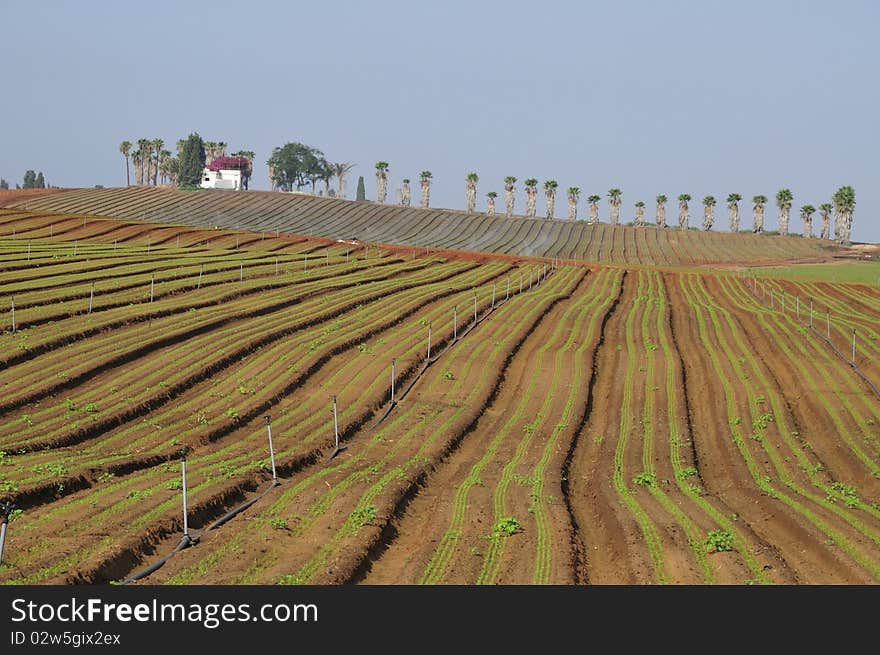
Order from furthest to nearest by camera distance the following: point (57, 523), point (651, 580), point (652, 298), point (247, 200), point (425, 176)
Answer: point (425, 176), point (247, 200), point (652, 298), point (57, 523), point (651, 580)

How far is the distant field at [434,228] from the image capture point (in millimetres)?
123000

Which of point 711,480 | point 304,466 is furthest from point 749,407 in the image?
point 304,466

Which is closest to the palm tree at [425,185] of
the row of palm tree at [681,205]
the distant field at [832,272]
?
the row of palm tree at [681,205]

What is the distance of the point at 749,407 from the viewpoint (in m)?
38.3

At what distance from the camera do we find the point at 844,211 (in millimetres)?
155125

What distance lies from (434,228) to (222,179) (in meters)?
52.8

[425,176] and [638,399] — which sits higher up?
[425,176]

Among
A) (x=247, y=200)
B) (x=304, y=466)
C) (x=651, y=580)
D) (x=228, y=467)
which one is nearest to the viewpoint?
(x=651, y=580)

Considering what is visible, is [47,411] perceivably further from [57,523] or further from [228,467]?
[57,523]

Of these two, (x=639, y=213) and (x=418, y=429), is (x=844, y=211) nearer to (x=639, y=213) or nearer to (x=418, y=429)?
(x=639, y=213)

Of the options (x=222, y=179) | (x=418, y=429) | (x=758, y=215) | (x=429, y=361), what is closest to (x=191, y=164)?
(x=222, y=179)

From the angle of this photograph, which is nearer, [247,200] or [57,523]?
[57,523]

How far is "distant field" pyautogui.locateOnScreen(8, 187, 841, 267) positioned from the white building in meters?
17.3

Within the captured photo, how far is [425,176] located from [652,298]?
4662 inches
